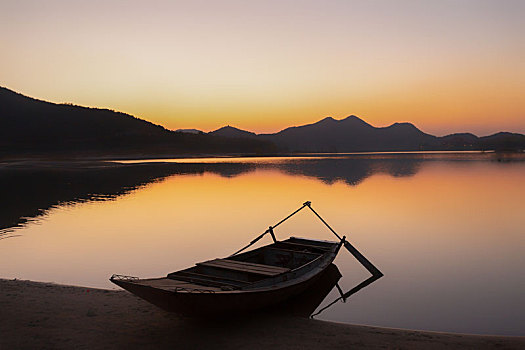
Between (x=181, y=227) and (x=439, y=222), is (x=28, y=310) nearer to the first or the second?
(x=181, y=227)

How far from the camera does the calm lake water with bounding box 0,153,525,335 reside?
1427 centimetres

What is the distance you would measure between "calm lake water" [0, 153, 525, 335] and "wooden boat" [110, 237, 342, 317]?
70.1 inches

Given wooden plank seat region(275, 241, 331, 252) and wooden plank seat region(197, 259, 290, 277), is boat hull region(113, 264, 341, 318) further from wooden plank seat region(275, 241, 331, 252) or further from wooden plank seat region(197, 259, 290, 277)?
wooden plank seat region(275, 241, 331, 252)

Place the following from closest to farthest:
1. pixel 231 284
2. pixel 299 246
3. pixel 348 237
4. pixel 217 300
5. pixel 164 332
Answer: pixel 217 300 < pixel 164 332 < pixel 231 284 < pixel 299 246 < pixel 348 237

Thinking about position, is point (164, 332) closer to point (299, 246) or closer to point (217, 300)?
point (217, 300)

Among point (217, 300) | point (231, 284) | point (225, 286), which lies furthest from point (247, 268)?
point (217, 300)

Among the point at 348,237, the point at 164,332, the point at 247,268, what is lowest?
the point at 348,237

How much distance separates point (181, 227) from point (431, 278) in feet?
54.2

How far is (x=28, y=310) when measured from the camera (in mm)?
11062

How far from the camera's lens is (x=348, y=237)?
25312 mm

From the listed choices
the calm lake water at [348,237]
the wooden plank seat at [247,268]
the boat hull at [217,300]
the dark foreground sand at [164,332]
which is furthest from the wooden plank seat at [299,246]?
the dark foreground sand at [164,332]

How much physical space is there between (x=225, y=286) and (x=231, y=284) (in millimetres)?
430

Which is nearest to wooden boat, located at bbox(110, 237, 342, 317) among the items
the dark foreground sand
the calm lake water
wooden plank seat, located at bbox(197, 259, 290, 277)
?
wooden plank seat, located at bbox(197, 259, 290, 277)

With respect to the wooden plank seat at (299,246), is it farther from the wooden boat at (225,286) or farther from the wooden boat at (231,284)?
the wooden boat at (225,286)
